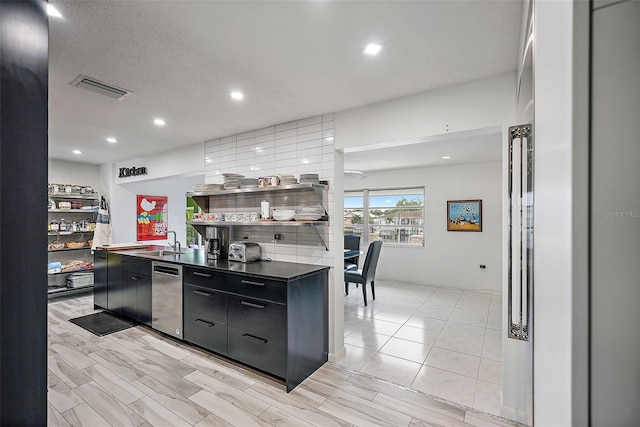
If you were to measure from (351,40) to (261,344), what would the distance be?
7.96 ft

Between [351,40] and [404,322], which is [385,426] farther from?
[351,40]

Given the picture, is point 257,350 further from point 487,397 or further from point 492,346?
point 492,346

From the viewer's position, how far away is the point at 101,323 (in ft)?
12.8

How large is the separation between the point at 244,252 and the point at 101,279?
2697mm

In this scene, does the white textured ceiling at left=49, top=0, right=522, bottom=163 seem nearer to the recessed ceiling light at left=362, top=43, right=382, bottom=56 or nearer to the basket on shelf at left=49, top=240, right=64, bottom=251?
the recessed ceiling light at left=362, top=43, right=382, bottom=56

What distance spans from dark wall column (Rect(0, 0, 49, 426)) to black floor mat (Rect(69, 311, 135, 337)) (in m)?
3.69

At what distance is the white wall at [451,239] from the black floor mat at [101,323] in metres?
4.80

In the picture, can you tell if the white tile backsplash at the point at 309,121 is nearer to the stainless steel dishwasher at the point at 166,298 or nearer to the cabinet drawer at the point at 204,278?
the cabinet drawer at the point at 204,278

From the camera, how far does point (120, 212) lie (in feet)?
19.1

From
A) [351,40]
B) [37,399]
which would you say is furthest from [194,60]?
[37,399]

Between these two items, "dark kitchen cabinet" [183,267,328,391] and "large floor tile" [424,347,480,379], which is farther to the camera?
"large floor tile" [424,347,480,379]

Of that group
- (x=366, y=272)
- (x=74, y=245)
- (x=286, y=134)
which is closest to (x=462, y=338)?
(x=366, y=272)

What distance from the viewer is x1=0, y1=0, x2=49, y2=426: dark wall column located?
1.89 feet

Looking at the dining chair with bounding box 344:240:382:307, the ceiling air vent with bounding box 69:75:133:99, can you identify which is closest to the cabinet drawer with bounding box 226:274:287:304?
the ceiling air vent with bounding box 69:75:133:99
